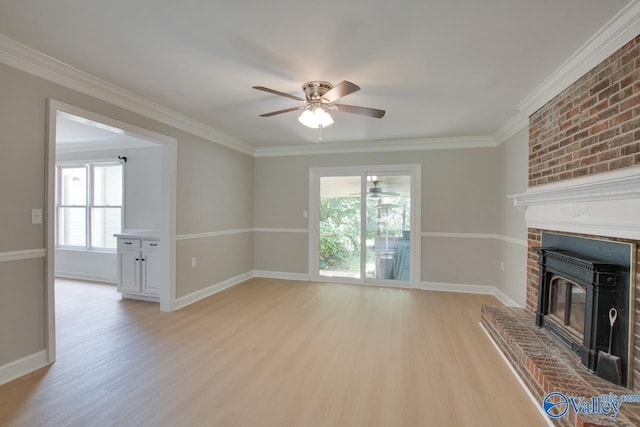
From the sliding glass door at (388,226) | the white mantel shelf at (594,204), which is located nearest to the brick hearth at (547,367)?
the white mantel shelf at (594,204)

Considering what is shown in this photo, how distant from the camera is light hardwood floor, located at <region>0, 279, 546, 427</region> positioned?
6.12ft

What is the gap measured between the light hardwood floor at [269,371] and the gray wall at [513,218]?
605 millimetres

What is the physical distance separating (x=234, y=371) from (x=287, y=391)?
0.51 meters

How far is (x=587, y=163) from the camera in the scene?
2.18 meters

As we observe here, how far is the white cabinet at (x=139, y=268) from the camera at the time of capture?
4.01 m

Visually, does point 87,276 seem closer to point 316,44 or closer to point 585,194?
point 316,44

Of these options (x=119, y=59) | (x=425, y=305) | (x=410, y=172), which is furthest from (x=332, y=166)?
(x=119, y=59)

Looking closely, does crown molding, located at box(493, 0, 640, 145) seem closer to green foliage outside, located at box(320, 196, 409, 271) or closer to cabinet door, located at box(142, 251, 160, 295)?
green foliage outside, located at box(320, 196, 409, 271)

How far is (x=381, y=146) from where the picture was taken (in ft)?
16.3

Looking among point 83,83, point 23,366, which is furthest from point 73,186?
point 23,366

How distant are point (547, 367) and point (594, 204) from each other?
3.82ft

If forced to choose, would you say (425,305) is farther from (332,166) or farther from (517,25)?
(517,25)

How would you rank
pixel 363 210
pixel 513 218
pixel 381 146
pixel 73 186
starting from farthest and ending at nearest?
pixel 73 186 → pixel 363 210 → pixel 381 146 → pixel 513 218

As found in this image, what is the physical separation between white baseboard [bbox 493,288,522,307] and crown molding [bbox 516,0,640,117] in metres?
2.39
